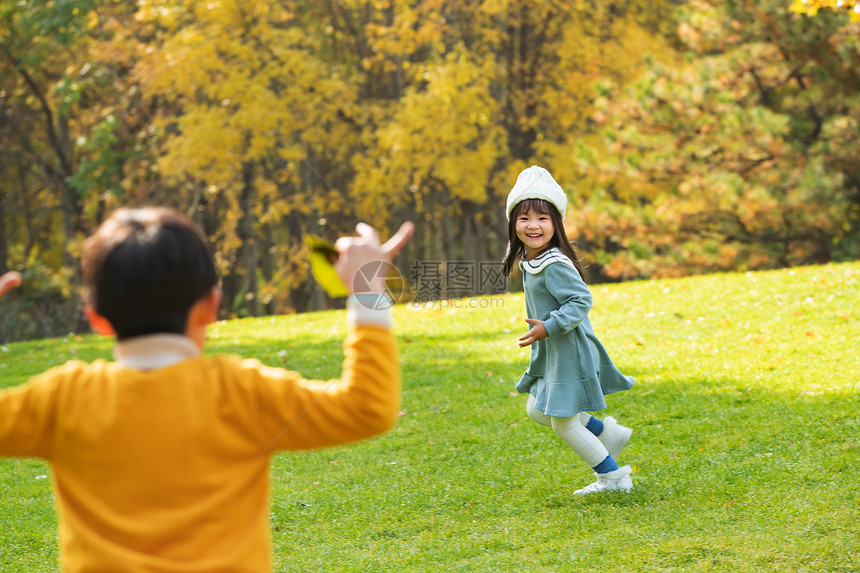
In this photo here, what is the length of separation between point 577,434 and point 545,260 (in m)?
0.79

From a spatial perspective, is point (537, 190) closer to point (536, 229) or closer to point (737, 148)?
point (536, 229)

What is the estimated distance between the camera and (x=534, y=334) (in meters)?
3.66

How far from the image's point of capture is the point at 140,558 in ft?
4.96

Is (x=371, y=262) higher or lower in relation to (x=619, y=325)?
higher

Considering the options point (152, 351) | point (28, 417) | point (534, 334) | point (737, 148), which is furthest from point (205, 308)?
point (737, 148)

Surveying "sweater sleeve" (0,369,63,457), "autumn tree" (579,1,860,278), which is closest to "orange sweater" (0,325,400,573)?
"sweater sleeve" (0,369,63,457)

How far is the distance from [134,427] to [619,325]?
7.29 m

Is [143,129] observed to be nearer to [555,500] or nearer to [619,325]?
[619,325]

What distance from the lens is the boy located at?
Answer: 1524 millimetres

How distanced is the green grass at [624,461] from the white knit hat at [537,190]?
2.13 feet

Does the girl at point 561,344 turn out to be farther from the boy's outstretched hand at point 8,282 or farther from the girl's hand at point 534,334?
the boy's outstretched hand at point 8,282

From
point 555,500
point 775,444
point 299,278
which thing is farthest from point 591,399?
point 299,278

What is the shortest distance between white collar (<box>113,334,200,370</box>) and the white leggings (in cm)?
260

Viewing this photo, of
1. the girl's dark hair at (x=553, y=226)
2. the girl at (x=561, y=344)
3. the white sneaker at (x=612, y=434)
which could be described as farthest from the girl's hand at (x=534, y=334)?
the white sneaker at (x=612, y=434)
